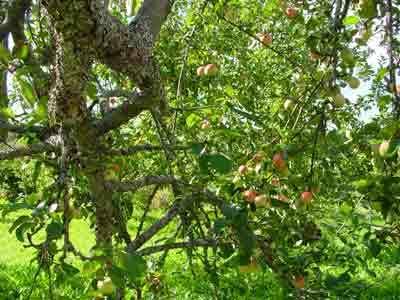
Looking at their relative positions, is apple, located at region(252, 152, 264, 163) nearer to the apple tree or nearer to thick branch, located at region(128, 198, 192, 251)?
the apple tree

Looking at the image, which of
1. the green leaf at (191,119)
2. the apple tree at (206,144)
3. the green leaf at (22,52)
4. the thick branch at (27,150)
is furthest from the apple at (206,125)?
the green leaf at (22,52)

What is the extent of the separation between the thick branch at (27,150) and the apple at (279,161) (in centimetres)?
53

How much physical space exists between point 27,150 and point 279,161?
614mm

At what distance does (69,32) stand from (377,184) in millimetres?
626

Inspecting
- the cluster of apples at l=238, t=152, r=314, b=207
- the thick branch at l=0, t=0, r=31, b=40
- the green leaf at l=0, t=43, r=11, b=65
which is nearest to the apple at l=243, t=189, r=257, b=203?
the cluster of apples at l=238, t=152, r=314, b=207

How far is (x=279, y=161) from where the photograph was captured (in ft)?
3.97

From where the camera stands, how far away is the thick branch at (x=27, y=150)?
1.36m

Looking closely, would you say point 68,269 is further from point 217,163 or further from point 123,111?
point 123,111

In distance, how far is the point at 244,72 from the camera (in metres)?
4.53

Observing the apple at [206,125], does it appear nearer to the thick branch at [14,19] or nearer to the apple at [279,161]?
the apple at [279,161]

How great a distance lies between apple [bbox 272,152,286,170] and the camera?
3.95 ft

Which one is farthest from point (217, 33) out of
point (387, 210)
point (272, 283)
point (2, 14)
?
point (387, 210)

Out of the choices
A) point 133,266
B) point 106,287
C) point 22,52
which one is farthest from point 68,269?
point 22,52

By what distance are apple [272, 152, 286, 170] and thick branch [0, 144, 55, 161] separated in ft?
1.74
